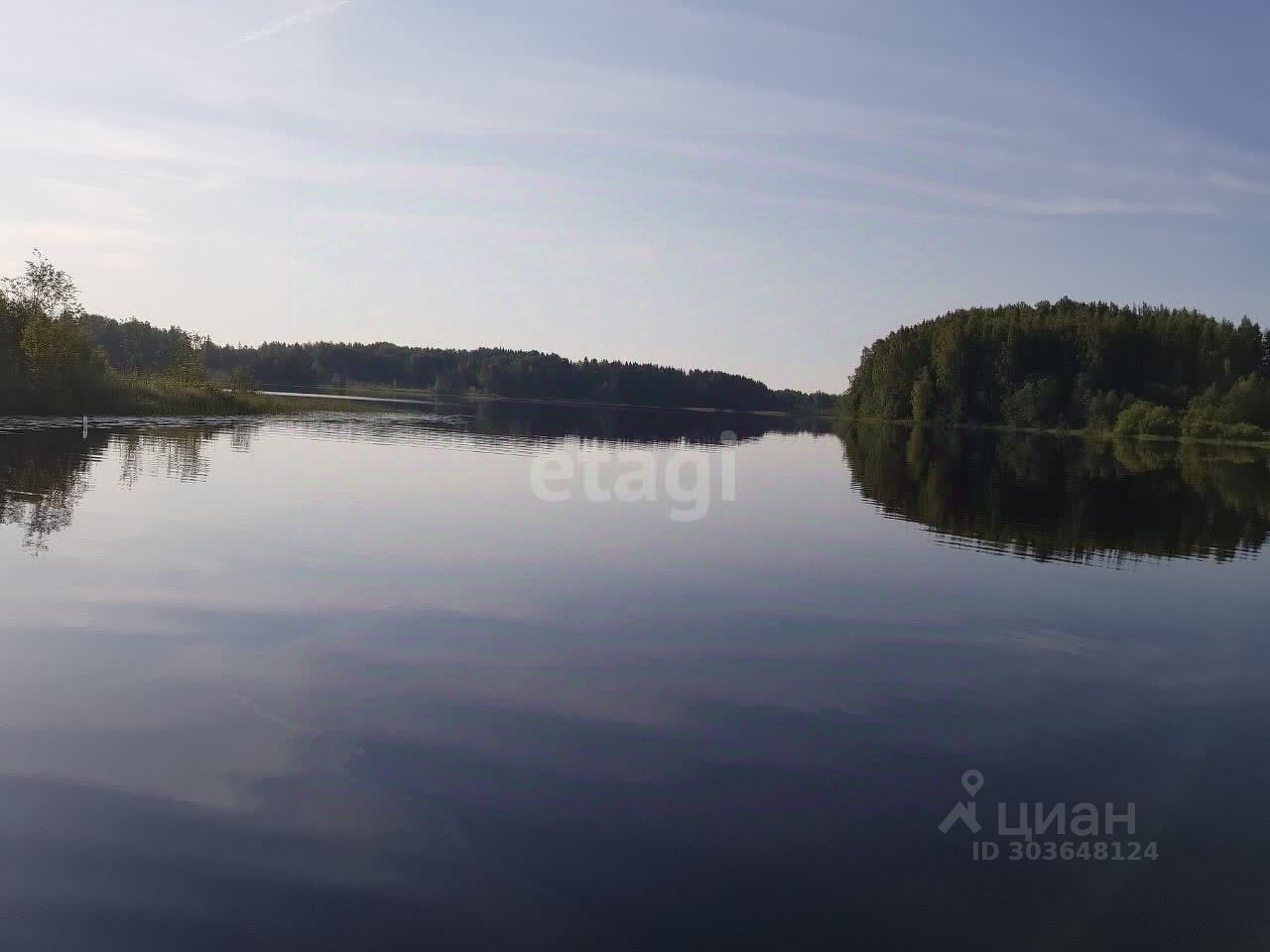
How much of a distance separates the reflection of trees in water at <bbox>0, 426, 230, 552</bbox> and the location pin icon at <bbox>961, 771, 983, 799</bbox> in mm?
19498

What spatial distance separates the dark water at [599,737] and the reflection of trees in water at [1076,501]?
12.4 feet

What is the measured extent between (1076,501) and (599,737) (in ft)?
128

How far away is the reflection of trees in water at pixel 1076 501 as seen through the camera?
32.0 meters

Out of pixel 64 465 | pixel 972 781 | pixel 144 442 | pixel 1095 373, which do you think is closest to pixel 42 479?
pixel 64 465

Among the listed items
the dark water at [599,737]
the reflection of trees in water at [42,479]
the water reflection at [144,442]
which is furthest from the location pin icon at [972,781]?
the water reflection at [144,442]

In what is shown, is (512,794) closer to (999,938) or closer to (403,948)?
(403,948)

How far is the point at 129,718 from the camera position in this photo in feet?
38.6

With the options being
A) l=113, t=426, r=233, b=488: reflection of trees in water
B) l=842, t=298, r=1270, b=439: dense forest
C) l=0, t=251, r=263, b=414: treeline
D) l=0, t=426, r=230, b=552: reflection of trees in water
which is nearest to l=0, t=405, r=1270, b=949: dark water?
l=0, t=426, r=230, b=552: reflection of trees in water

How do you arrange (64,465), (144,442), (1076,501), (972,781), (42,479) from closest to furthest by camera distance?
(972,781) < (42,479) < (64,465) < (1076,501) < (144,442)

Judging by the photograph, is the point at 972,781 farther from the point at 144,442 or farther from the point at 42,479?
the point at 144,442

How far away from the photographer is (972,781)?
11.3 meters

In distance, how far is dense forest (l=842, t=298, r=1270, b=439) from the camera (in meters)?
141

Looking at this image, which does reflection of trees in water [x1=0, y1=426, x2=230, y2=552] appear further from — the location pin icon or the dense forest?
the dense forest

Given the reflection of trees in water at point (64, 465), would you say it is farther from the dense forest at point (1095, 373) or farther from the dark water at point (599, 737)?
the dense forest at point (1095, 373)
